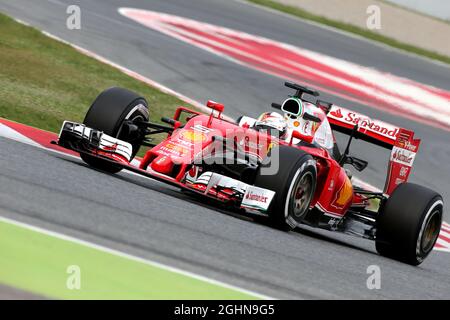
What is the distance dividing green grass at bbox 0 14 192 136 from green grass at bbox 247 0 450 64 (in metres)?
9.12

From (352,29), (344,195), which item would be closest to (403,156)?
(344,195)

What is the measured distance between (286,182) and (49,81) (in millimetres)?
5215

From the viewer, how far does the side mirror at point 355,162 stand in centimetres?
954

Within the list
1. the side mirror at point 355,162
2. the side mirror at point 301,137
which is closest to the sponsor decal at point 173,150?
the side mirror at point 301,137

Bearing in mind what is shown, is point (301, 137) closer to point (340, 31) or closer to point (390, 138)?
point (390, 138)

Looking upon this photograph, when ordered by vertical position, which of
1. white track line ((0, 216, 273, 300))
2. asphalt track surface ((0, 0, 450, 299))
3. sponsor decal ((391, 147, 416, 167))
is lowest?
white track line ((0, 216, 273, 300))

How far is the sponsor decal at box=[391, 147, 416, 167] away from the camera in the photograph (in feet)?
31.0

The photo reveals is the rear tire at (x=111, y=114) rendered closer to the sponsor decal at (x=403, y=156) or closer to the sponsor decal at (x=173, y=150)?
the sponsor decal at (x=173, y=150)

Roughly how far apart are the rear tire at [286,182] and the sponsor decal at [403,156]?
1.67m

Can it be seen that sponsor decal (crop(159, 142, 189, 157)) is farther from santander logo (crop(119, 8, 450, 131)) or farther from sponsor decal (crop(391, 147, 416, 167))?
santander logo (crop(119, 8, 450, 131))

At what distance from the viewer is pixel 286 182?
7660 millimetres

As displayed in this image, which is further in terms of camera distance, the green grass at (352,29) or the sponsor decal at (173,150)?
the green grass at (352,29)

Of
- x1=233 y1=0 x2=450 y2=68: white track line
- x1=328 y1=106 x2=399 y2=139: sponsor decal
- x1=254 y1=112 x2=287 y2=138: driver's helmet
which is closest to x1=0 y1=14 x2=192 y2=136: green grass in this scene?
x1=254 y1=112 x2=287 y2=138: driver's helmet
